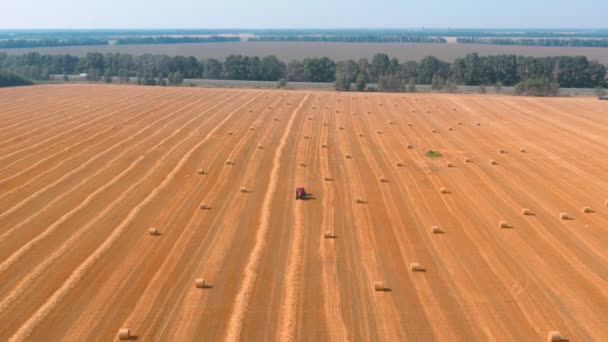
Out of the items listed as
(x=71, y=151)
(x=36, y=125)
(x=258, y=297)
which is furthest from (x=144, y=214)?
(x=36, y=125)

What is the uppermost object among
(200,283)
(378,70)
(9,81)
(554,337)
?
(9,81)

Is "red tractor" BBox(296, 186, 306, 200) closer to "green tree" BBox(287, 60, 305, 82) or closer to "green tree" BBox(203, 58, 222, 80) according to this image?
"green tree" BBox(287, 60, 305, 82)

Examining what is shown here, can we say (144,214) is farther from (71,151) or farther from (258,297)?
(71,151)

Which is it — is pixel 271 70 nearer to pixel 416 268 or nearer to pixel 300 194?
pixel 300 194

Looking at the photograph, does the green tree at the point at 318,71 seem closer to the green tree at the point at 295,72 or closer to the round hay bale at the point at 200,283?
the green tree at the point at 295,72

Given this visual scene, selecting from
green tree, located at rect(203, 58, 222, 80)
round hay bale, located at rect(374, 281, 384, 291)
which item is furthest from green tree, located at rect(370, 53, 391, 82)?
round hay bale, located at rect(374, 281, 384, 291)

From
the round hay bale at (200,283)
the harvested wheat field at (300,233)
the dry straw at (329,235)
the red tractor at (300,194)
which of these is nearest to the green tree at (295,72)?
the harvested wheat field at (300,233)

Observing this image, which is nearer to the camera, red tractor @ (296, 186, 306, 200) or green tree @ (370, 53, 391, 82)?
red tractor @ (296, 186, 306, 200)

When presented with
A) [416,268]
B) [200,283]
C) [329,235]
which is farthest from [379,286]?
[200,283]
